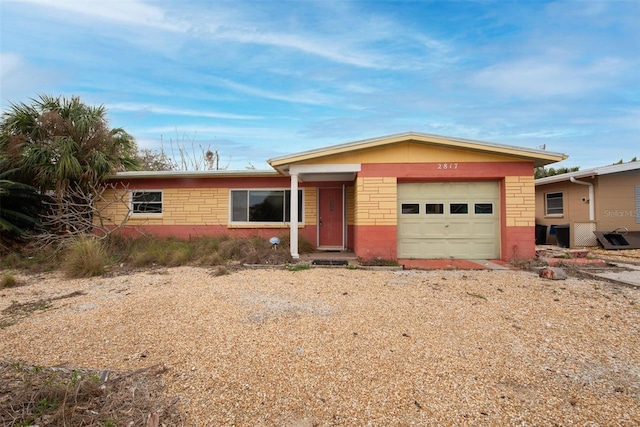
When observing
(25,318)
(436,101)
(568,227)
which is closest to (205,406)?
(25,318)

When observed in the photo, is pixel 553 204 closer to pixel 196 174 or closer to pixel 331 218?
pixel 331 218

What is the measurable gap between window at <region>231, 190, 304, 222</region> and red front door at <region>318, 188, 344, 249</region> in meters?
0.88

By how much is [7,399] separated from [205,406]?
1.45m

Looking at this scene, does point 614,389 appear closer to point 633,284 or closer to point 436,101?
point 633,284

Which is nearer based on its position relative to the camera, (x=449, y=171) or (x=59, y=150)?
(x=449, y=171)

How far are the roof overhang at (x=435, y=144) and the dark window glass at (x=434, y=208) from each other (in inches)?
67.8

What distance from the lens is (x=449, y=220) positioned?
9.69 m

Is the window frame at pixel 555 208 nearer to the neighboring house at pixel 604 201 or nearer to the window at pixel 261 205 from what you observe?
the neighboring house at pixel 604 201

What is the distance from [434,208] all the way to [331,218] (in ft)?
12.7

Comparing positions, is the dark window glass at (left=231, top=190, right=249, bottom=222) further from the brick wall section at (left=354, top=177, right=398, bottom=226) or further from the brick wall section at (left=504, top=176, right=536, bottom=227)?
the brick wall section at (left=504, top=176, right=536, bottom=227)

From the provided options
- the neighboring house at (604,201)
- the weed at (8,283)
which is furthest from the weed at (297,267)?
the neighboring house at (604,201)

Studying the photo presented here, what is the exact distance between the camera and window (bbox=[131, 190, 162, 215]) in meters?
12.6

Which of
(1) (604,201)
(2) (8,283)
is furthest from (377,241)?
(1) (604,201)

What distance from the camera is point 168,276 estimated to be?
7.74 m
